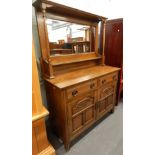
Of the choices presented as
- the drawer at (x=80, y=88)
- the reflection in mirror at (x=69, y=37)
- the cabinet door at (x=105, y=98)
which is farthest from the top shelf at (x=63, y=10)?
the cabinet door at (x=105, y=98)

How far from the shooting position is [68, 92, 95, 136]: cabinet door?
4.25 ft

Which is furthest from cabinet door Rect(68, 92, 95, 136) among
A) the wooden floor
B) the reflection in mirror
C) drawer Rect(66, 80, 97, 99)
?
the reflection in mirror

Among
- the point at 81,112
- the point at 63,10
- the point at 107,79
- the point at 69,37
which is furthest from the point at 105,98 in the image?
the point at 63,10

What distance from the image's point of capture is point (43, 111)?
107 centimetres

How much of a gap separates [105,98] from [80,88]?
0.64 m

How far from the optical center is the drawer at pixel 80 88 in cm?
120

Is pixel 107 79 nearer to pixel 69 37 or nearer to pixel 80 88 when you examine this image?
pixel 80 88

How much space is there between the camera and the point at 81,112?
55.1 inches

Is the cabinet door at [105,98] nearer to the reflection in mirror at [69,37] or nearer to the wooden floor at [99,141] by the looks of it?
the wooden floor at [99,141]
